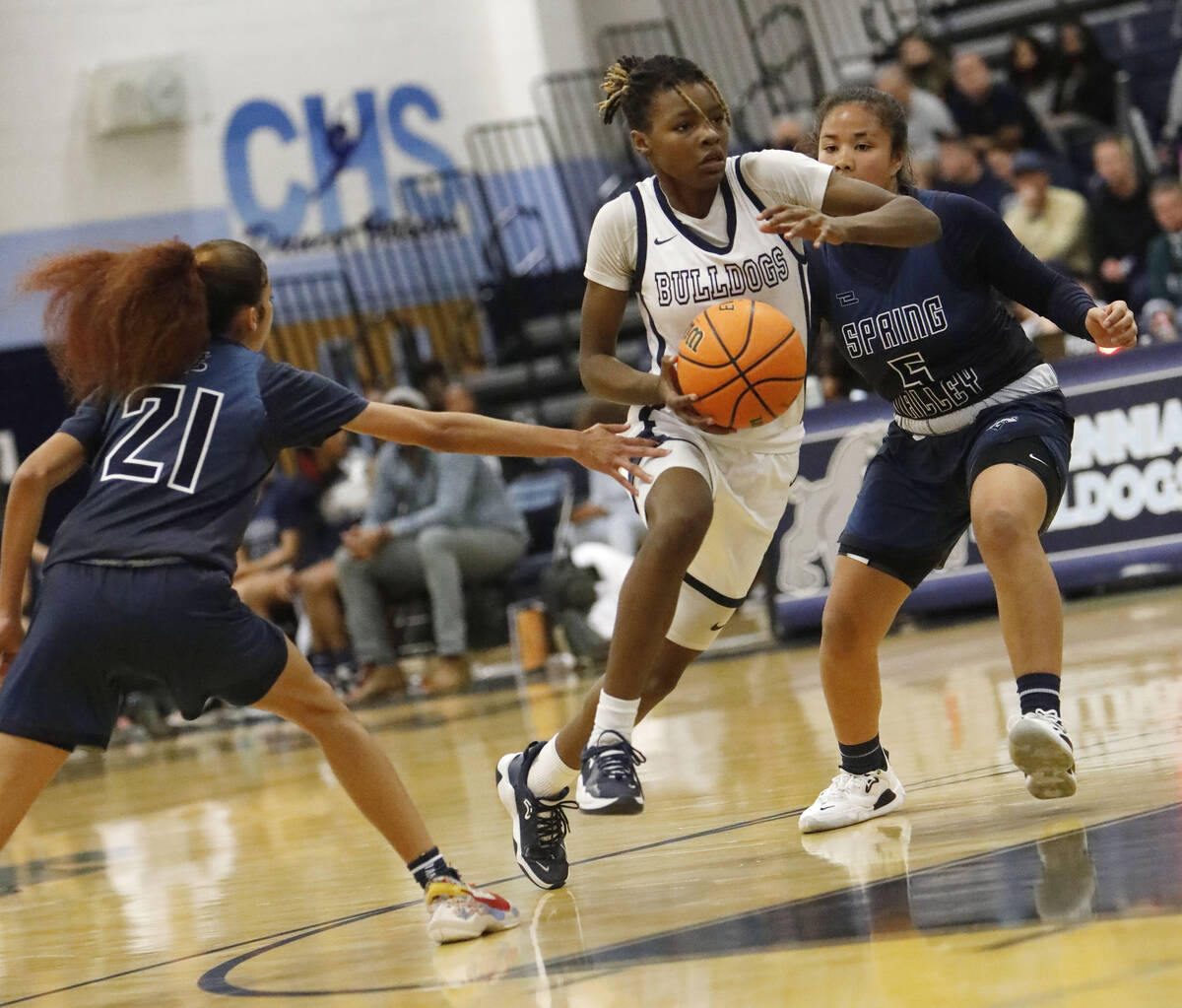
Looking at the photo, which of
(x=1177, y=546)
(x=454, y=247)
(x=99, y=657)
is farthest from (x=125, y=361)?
(x=454, y=247)

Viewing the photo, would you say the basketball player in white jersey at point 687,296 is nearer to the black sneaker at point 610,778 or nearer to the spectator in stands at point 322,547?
Answer: the black sneaker at point 610,778

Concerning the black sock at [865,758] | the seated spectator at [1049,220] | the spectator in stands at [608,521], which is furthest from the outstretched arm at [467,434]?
the seated spectator at [1049,220]

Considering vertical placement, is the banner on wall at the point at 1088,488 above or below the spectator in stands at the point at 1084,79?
below

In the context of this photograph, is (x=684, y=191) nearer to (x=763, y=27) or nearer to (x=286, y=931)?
(x=286, y=931)

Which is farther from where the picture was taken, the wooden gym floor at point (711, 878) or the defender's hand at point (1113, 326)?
the defender's hand at point (1113, 326)

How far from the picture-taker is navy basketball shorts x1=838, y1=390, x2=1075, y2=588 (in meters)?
3.93

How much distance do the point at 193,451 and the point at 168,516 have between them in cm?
14

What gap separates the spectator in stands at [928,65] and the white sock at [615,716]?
384 inches

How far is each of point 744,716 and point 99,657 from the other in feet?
12.4

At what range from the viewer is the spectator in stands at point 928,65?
12.5m

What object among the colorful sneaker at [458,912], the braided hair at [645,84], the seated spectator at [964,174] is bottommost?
the colorful sneaker at [458,912]

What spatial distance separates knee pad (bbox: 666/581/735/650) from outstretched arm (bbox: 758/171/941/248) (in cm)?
84

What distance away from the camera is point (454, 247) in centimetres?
1576

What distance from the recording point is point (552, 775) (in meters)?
3.90
